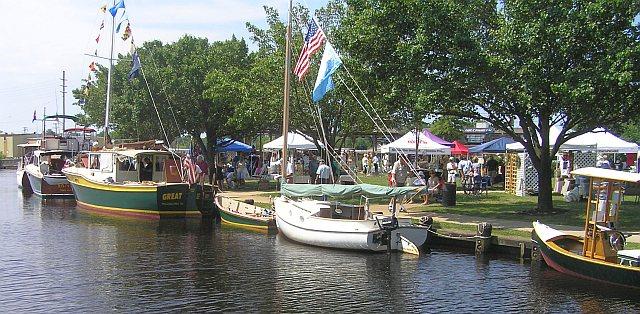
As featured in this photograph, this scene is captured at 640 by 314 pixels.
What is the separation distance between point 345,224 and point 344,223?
0.19 feet

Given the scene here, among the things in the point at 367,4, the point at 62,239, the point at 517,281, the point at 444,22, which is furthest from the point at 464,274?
the point at 62,239

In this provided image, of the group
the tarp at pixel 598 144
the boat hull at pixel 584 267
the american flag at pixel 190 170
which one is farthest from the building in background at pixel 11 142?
the boat hull at pixel 584 267

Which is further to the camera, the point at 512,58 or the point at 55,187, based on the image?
the point at 55,187

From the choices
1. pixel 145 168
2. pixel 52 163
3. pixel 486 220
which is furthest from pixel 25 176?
pixel 486 220

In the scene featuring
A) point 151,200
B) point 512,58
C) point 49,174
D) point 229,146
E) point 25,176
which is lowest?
point 151,200

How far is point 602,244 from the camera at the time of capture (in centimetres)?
1652

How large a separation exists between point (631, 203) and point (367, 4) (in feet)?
42.5

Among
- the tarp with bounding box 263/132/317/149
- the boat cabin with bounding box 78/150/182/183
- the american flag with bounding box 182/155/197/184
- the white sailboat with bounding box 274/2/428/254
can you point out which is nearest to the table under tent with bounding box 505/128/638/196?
the tarp with bounding box 263/132/317/149

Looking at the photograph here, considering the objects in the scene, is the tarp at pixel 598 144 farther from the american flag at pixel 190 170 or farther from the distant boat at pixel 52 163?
the distant boat at pixel 52 163

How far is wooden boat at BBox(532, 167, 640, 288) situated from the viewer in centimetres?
1580

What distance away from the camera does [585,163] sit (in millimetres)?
35156

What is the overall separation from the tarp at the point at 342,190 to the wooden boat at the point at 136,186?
22.3 ft

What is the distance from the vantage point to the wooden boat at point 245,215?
24.7m

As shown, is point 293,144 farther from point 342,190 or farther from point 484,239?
point 484,239
